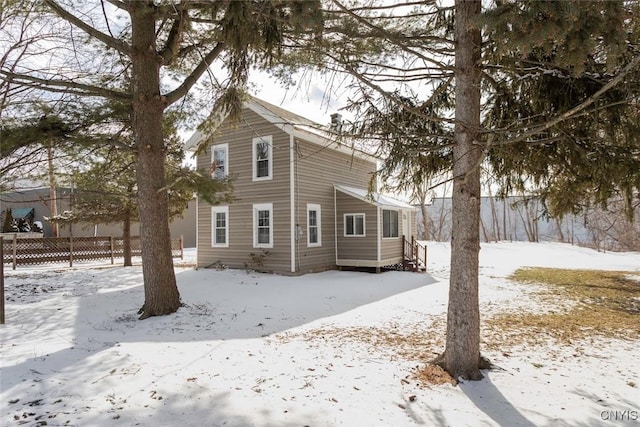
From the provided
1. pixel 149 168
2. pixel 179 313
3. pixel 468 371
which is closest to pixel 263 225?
pixel 179 313

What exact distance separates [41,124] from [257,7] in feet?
16.0

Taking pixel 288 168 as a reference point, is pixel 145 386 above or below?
below

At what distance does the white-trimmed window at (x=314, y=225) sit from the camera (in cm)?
1443

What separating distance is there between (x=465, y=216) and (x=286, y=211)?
9.76m

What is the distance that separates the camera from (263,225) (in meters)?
14.3

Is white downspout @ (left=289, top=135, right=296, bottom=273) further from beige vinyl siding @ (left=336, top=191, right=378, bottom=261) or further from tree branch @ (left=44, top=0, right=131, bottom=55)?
tree branch @ (left=44, top=0, right=131, bottom=55)

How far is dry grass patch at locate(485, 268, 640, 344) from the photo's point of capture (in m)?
6.31

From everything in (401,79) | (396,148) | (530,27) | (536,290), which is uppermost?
(401,79)

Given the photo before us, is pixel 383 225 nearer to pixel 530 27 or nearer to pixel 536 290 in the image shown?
pixel 536 290

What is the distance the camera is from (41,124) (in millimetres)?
6453

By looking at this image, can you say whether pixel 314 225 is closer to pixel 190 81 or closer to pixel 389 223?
pixel 389 223

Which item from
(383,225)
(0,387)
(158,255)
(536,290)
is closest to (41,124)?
(158,255)

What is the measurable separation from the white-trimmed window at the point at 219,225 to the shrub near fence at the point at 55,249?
3190 millimetres

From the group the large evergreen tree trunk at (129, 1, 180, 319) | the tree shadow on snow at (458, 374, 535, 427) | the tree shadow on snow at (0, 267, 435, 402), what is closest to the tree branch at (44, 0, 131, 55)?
the large evergreen tree trunk at (129, 1, 180, 319)
